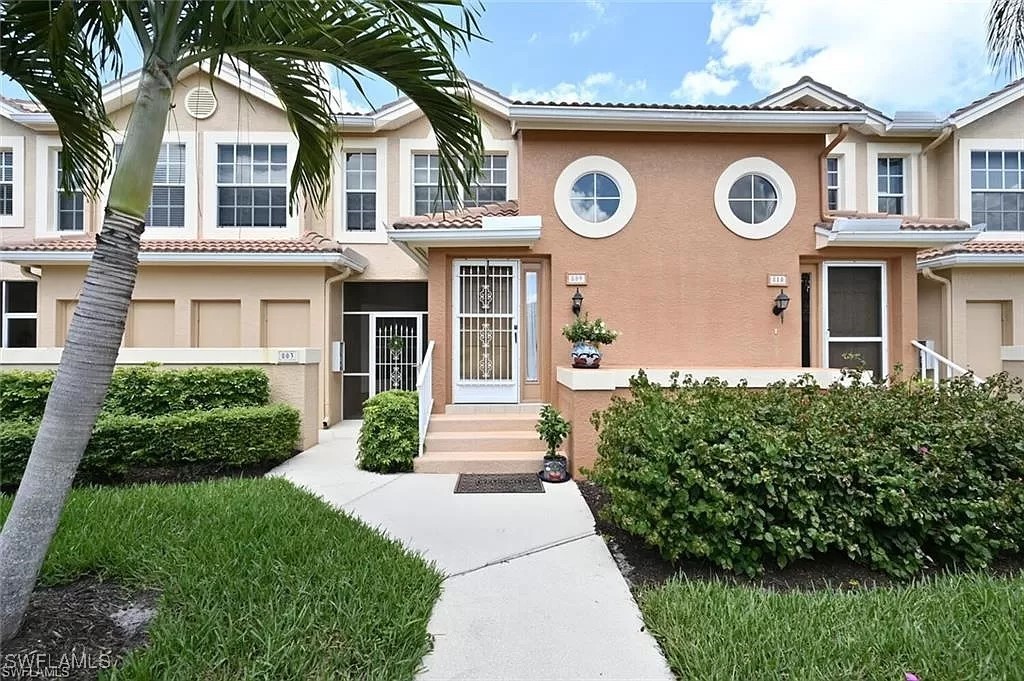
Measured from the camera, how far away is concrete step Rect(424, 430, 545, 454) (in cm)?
743

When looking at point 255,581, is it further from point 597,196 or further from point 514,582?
point 597,196

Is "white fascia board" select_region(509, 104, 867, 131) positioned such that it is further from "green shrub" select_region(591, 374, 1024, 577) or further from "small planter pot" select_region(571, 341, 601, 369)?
"green shrub" select_region(591, 374, 1024, 577)

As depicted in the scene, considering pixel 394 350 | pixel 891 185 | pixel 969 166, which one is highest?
pixel 969 166

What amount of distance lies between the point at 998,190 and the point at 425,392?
576 inches

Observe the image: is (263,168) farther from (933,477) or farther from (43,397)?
(933,477)

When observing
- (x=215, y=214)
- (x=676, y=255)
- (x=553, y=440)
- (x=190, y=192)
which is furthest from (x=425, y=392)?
(x=190, y=192)

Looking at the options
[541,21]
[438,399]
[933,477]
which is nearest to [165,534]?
[438,399]

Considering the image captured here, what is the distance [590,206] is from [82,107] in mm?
6724

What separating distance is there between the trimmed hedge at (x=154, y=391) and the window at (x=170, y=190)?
214 inches

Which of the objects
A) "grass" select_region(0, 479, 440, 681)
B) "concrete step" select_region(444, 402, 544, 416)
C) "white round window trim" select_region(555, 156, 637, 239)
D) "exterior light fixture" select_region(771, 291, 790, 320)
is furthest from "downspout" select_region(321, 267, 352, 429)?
"exterior light fixture" select_region(771, 291, 790, 320)

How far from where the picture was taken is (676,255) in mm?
8625

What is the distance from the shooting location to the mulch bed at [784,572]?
3.83m

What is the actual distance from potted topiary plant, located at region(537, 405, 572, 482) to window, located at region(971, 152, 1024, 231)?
12.3 metres

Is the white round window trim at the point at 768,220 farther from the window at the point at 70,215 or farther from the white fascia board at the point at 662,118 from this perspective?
the window at the point at 70,215
